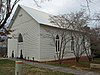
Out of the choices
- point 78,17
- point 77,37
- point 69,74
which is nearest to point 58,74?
point 69,74

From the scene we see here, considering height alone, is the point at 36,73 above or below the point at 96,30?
below

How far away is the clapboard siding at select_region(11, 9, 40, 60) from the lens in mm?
21453

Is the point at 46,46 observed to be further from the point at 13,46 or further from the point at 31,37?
the point at 13,46

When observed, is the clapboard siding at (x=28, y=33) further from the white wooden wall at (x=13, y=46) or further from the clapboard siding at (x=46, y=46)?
the white wooden wall at (x=13, y=46)

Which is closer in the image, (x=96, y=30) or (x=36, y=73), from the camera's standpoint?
(x=36, y=73)

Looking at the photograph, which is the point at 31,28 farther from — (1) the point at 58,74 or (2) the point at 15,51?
(1) the point at 58,74

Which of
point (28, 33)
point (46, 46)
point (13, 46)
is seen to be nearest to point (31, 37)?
point (28, 33)

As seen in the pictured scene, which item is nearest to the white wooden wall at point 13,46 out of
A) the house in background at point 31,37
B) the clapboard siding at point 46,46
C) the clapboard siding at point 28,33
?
the house in background at point 31,37

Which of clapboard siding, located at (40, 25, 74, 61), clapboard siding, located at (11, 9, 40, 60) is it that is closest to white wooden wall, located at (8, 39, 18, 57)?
clapboard siding, located at (11, 9, 40, 60)

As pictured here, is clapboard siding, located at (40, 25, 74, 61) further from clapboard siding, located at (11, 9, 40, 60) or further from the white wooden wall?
the white wooden wall

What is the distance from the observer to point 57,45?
→ 24.0m

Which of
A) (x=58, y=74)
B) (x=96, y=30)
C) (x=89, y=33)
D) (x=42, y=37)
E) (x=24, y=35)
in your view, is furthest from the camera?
(x=24, y=35)

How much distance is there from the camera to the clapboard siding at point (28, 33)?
70.4 feet

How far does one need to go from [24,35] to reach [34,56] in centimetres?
373
